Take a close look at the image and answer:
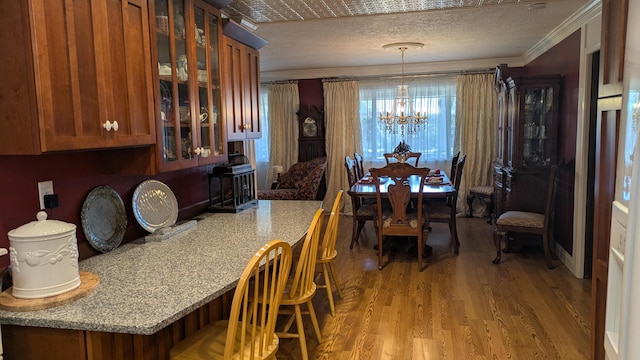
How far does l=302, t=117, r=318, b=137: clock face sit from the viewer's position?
720 cm

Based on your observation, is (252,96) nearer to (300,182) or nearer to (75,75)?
(75,75)

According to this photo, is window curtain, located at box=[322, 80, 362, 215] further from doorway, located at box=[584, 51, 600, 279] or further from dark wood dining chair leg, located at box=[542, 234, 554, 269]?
doorway, located at box=[584, 51, 600, 279]

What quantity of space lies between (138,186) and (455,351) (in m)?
2.11

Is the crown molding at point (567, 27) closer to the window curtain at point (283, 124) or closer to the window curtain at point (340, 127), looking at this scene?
the window curtain at point (340, 127)

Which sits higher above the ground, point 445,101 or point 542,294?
point 445,101

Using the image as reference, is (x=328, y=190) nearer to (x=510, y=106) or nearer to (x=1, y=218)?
(x=510, y=106)

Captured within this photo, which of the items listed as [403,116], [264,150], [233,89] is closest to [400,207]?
[233,89]

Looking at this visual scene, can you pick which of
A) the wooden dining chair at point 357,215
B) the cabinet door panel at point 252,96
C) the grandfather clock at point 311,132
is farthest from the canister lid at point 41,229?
the grandfather clock at point 311,132

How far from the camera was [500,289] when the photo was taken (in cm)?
366

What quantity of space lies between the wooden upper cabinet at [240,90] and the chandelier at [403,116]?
3.01m

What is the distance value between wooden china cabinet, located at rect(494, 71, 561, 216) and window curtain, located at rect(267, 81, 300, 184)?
347 centimetres

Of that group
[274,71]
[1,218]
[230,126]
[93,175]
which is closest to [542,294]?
[230,126]

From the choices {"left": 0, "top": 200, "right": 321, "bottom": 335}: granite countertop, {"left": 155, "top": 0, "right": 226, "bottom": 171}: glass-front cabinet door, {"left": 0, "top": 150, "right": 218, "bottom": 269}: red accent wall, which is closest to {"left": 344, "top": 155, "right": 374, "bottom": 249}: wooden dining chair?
{"left": 0, "top": 200, "right": 321, "bottom": 335}: granite countertop

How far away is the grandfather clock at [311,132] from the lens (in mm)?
7156
